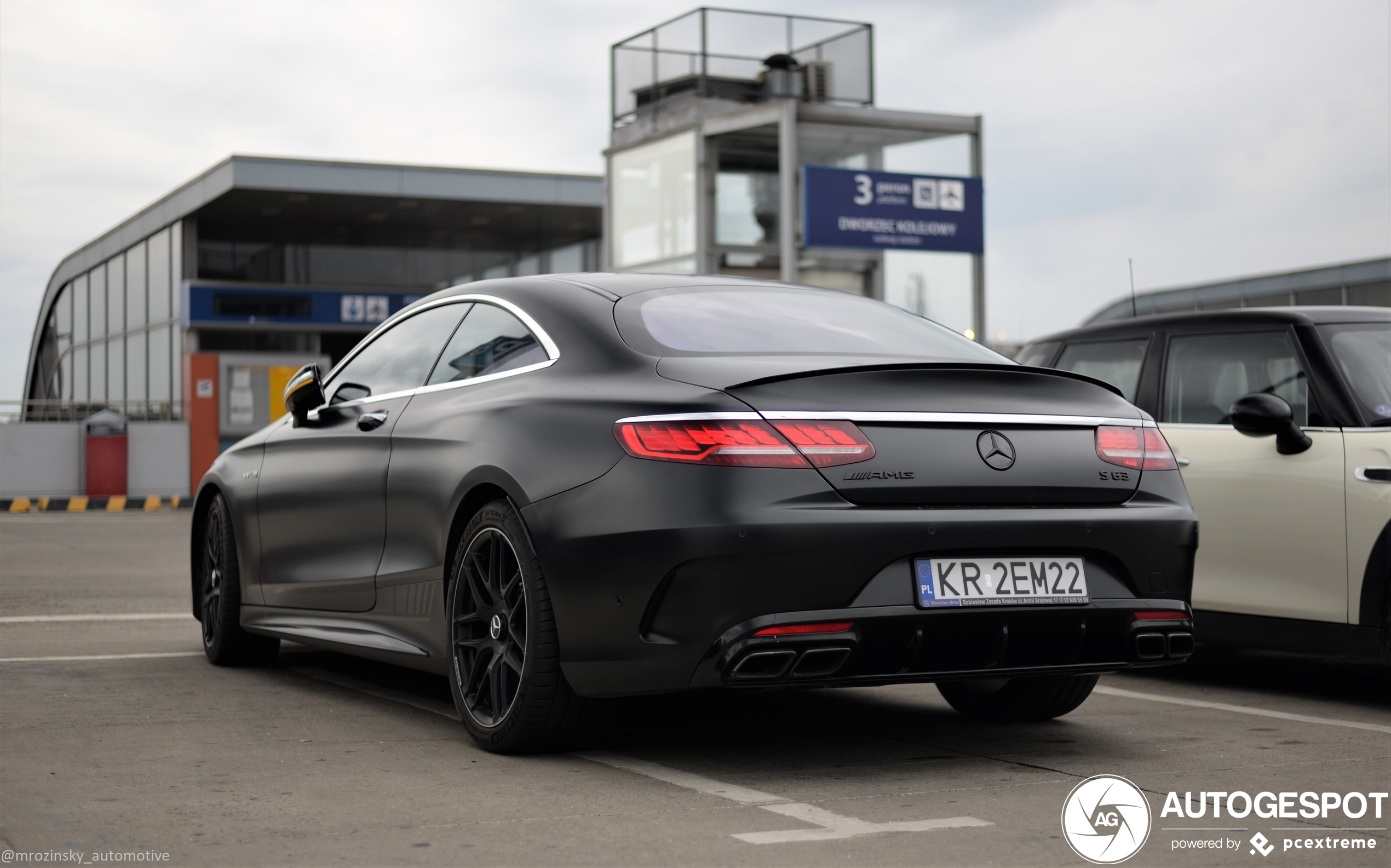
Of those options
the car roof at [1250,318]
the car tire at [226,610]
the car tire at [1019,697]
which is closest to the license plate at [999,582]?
the car tire at [1019,697]

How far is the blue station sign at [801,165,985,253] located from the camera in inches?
808

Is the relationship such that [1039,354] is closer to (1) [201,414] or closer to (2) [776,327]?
(2) [776,327]

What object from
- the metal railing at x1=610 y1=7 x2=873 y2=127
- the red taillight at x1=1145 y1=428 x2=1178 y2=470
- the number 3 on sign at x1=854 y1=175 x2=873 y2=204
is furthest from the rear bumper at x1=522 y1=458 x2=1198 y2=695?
the metal railing at x1=610 y1=7 x2=873 y2=127

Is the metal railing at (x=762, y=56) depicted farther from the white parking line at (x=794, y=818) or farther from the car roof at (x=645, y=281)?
the white parking line at (x=794, y=818)

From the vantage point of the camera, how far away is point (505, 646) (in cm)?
450

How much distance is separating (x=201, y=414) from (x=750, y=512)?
24595 mm

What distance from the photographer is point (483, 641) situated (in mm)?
4621

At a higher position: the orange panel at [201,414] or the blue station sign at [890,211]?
the blue station sign at [890,211]

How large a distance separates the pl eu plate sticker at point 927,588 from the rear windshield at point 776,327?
0.72m

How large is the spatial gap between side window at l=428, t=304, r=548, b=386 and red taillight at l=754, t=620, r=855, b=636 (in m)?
1.27

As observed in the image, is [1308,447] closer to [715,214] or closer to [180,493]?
[715,214]

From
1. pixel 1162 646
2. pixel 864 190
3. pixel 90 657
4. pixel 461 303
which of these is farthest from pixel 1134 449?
pixel 864 190

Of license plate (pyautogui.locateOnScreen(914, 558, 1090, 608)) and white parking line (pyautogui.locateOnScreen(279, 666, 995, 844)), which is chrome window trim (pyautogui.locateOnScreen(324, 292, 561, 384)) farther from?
license plate (pyautogui.locateOnScreen(914, 558, 1090, 608))

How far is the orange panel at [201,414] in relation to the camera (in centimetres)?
2642
